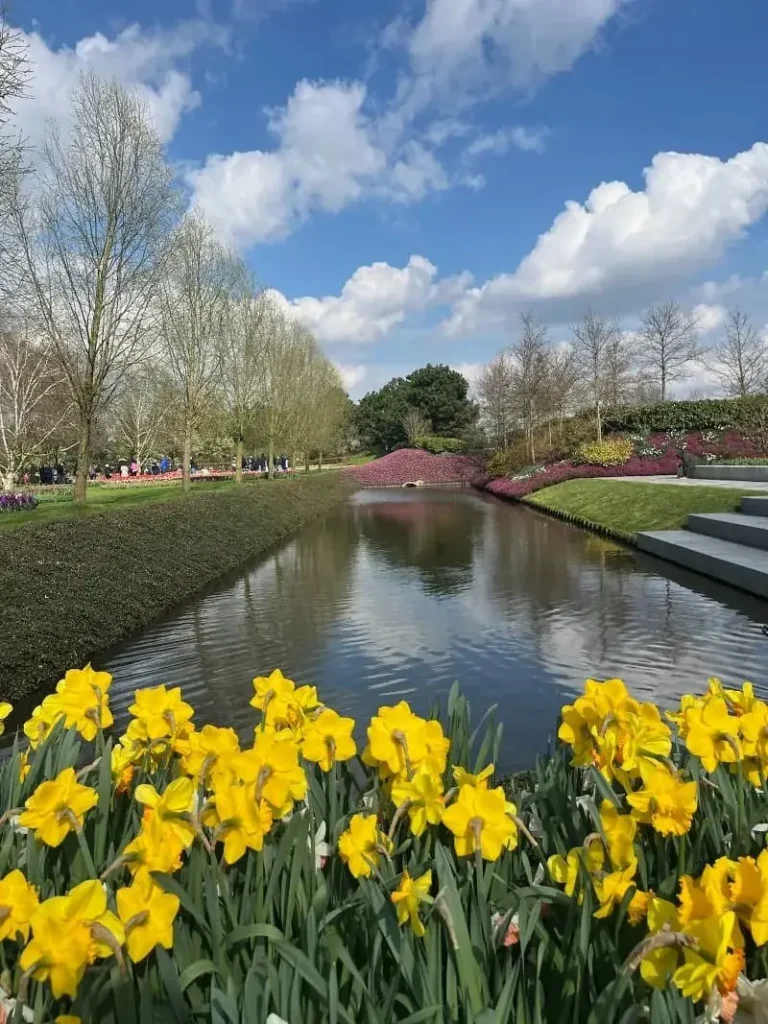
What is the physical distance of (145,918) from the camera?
43.8 inches

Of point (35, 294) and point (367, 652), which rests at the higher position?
point (35, 294)

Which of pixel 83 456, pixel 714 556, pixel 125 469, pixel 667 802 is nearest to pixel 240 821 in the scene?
pixel 667 802

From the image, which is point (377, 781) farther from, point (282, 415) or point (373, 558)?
point (282, 415)

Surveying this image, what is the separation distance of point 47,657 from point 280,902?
5292 millimetres

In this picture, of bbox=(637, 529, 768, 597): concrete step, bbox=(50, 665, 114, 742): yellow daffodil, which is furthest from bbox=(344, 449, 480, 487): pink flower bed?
bbox=(50, 665, 114, 742): yellow daffodil

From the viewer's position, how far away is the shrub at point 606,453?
29516 millimetres

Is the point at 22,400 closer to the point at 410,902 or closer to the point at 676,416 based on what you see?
the point at 676,416

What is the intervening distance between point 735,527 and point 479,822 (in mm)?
11282

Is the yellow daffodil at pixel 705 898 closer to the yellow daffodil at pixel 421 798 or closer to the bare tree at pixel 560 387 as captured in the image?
the yellow daffodil at pixel 421 798

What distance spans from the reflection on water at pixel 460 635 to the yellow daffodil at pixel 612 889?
113 inches

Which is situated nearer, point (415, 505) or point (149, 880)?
point (149, 880)

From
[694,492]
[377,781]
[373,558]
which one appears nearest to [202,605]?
[373,558]

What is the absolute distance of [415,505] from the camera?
1081 inches

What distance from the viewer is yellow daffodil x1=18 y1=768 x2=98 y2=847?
1.34m
